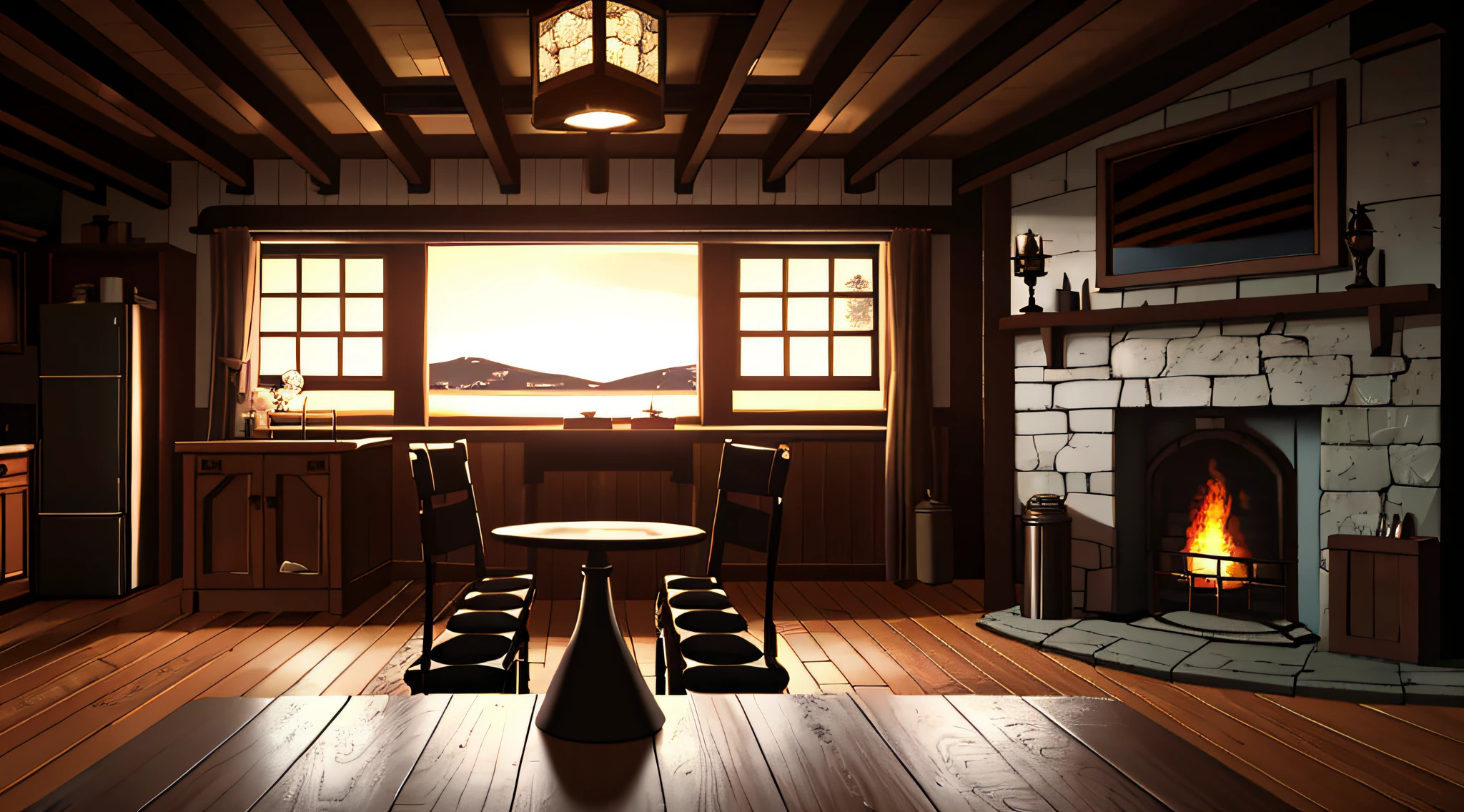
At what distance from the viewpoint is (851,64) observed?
386 centimetres

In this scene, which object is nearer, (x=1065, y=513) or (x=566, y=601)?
(x=1065, y=513)

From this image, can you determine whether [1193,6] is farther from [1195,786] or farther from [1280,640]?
[1195,786]

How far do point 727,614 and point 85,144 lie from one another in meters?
4.52

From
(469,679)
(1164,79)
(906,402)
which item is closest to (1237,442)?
(1164,79)

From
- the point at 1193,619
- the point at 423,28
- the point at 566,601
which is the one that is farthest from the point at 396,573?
the point at 1193,619

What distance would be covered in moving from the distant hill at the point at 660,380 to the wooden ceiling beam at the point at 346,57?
218 centimetres

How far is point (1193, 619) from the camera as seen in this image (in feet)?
14.0

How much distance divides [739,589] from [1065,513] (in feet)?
6.62

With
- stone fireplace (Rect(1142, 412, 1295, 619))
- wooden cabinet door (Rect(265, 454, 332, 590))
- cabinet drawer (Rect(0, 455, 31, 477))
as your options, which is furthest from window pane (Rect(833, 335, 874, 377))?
cabinet drawer (Rect(0, 455, 31, 477))

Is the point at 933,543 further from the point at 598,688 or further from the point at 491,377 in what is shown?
the point at 598,688

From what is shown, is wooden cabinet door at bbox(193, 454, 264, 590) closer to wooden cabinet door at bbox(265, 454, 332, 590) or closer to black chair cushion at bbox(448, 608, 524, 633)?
wooden cabinet door at bbox(265, 454, 332, 590)

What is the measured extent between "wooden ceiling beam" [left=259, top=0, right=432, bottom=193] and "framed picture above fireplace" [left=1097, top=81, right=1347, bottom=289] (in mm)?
3702

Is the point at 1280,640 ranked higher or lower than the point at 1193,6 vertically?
lower

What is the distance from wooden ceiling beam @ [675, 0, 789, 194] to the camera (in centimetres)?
331
